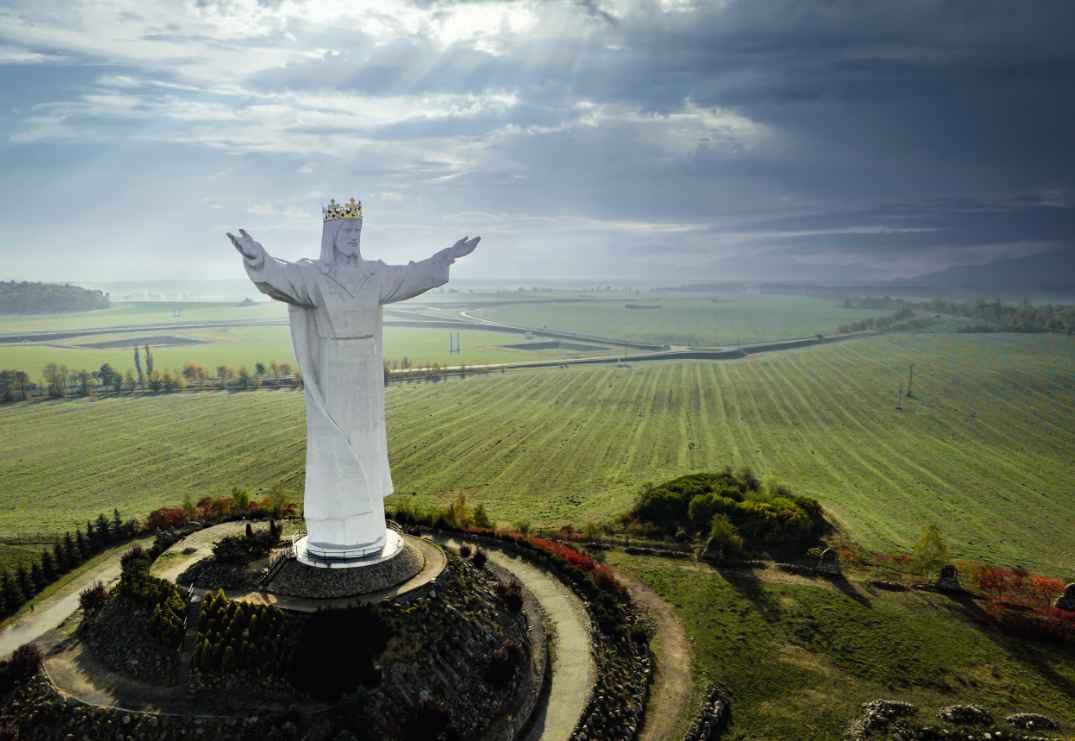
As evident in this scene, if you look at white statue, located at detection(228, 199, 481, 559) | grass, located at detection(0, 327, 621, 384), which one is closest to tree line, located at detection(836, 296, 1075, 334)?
grass, located at detection(0, 327, 621, 384)

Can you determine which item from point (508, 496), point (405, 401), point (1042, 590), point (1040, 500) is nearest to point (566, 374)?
point (405, 401)

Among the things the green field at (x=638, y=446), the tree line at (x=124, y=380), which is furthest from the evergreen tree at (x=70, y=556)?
the tree line at (x=124, y=380)

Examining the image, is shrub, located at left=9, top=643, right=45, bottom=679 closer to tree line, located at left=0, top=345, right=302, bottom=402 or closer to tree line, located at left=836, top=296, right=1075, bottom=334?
tree line, located at left=0, top=345, right=302, bottom=402

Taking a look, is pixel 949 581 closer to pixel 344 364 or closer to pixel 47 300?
pixel 344 364

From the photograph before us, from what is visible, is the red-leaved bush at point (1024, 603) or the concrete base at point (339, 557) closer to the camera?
the concrete base at point (339, 557)

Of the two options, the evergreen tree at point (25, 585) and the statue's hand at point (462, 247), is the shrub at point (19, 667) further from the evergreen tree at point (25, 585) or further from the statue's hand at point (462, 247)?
the statue's hand at point (462, 247)
